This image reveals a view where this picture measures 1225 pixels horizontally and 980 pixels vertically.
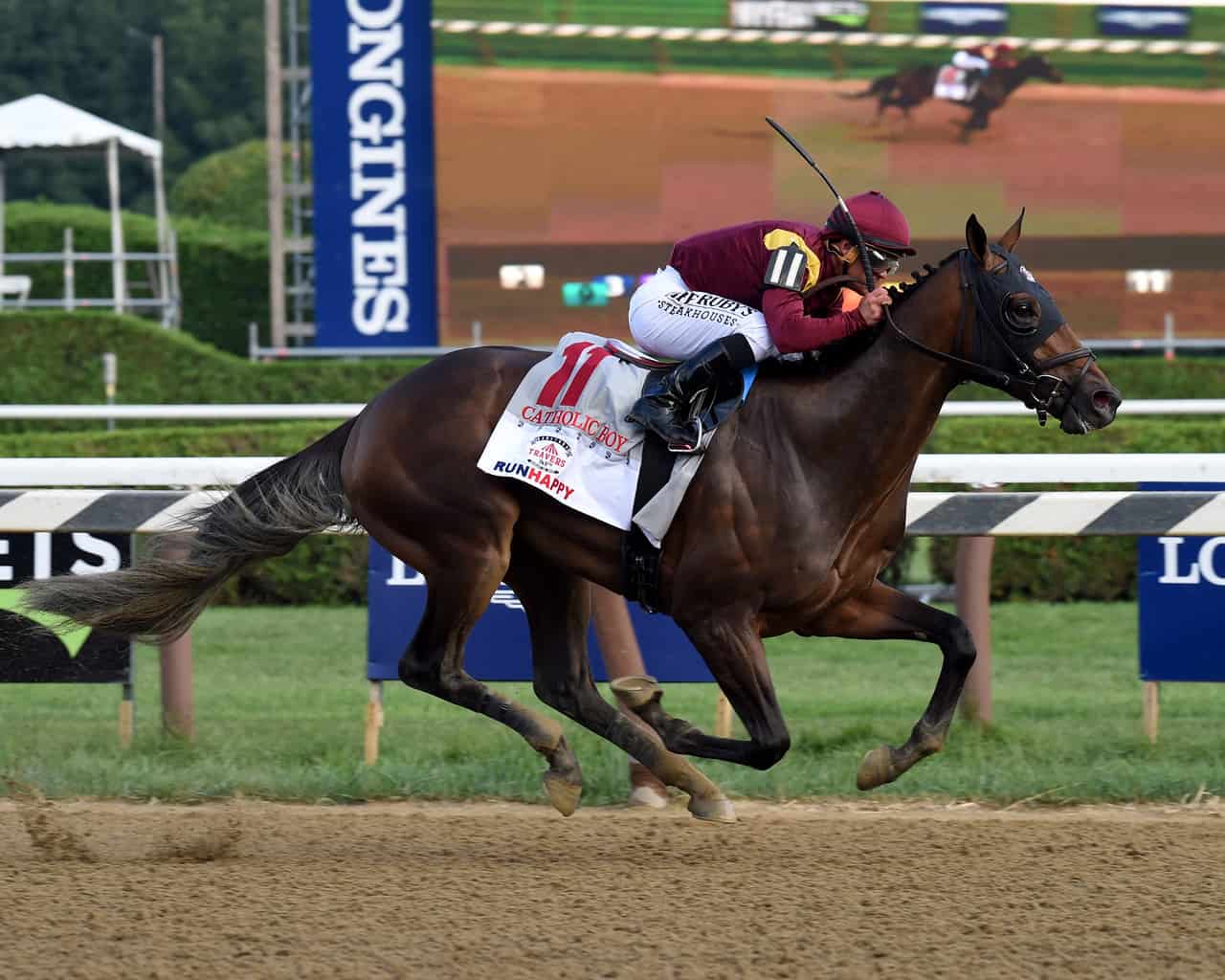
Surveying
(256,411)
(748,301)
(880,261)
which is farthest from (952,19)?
(748,301)

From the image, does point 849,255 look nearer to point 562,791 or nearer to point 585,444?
point 585,444

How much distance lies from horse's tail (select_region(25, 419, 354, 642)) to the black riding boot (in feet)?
3.20

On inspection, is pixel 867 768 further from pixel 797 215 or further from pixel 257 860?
pixel 797 215

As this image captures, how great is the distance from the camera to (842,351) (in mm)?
4668

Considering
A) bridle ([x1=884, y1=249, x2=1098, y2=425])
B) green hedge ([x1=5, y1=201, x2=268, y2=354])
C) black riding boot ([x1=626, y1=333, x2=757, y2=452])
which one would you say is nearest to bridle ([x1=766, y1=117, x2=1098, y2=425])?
bridle ([x1=884, y1=249, x2=1098, y2=425])

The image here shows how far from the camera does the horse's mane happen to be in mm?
4621

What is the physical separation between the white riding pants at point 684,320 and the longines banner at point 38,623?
1.87 metres

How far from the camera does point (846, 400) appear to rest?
457 cm

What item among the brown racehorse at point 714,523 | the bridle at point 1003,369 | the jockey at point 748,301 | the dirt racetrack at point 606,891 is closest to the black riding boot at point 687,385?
the jockey at point 748,301

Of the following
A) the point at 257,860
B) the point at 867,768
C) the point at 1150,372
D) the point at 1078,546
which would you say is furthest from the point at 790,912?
the point at 1150,372

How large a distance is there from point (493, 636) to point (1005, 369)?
199 centimetres

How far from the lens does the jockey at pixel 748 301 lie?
4492mm

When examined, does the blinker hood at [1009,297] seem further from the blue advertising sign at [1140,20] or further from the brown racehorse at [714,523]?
the blue advertising sign at [1140,20]

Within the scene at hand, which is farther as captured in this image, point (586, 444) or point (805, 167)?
point (805, 167)
